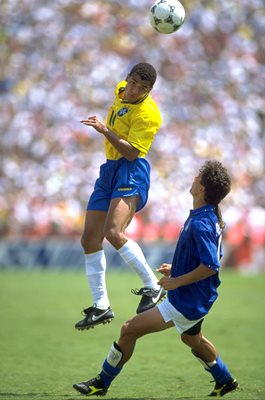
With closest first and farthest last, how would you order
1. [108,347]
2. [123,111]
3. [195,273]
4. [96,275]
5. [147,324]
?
[195,273] → [147,324] → [123,111] → [96,275] → [108,347]

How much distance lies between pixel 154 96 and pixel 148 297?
15.2m

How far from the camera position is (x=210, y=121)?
2261 centimetres

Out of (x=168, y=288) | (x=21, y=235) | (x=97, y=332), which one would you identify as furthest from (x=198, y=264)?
(x=21, y=235)

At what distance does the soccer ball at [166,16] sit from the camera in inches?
291

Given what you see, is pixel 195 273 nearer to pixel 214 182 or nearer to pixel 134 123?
pixel 214 182

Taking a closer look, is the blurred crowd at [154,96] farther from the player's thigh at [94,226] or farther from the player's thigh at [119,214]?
the player's thigh at [119,214]

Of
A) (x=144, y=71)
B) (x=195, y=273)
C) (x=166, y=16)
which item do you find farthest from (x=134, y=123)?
(x=195, y=273)

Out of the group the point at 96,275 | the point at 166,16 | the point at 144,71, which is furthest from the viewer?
the point at 166,16

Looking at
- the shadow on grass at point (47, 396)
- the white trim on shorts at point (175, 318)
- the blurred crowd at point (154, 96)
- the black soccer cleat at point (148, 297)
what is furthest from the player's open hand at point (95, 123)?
the blurred crowd at point (154, 96)

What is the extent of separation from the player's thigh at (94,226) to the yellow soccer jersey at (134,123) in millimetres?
518

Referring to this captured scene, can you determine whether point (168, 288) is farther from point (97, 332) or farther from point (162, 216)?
point (162, 216)

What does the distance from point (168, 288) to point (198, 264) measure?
310 millimetres

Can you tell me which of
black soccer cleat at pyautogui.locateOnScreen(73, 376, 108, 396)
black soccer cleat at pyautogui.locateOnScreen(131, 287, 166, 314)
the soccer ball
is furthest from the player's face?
black soccer cleat at pyautogui.locateOnScreen(73, 376, 108, 396)

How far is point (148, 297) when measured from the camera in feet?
22.9
